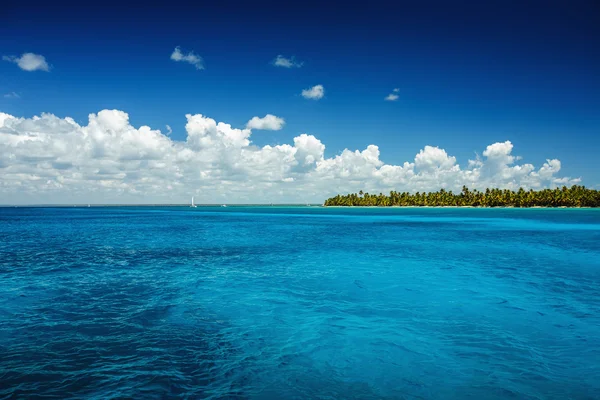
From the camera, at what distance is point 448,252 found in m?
44.5

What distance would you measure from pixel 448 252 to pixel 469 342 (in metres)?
32.2

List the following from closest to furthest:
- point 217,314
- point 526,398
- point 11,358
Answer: point 526,398 → point 11,358 → point 217,314

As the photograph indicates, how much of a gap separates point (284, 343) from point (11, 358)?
956 centimetres

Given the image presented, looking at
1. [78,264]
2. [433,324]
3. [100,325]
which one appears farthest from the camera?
[78,264]

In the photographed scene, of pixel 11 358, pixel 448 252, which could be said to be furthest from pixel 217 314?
pixel 448 252

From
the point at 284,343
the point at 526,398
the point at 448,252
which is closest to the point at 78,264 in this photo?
the point at 284,343

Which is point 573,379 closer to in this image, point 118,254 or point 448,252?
point 448,252

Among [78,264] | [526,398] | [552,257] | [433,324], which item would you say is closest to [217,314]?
[433,324]

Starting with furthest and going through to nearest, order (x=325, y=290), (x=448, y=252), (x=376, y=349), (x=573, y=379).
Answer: (x=448, y=252) < (x=325, y=290) < (x=376, y=349) < (x=573, y=379)

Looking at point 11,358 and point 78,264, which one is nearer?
point 11,358

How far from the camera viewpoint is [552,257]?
39.5 metres

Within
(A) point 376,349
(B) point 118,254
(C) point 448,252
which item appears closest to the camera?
(A) point 376,349

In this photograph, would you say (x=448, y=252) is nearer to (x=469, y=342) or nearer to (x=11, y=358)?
(x=469, y=342)

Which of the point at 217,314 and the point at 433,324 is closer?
the point at 433,324
